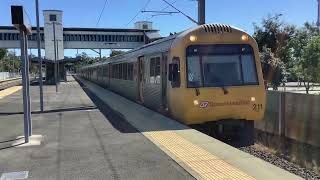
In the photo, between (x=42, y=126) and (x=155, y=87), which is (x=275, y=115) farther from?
(x=42, y=126)

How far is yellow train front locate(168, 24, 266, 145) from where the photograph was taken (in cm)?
1226

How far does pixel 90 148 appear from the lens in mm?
9234

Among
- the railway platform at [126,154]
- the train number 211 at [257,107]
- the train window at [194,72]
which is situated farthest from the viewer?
the train number 211 at [257,107]

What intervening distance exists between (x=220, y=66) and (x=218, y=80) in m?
0.37

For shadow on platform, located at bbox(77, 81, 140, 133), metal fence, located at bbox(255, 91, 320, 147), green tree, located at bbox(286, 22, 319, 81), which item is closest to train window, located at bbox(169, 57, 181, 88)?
shadow on platform, located at bbox(77, 81, 140, 133)

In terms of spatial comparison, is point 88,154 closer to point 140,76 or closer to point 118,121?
point 118,121

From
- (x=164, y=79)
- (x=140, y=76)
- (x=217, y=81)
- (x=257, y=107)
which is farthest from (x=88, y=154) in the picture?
(x=140, y=76)

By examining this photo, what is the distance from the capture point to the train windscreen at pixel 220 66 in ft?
40.7

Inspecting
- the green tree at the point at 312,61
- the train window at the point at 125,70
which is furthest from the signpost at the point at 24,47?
the green tree at the point at 312,61

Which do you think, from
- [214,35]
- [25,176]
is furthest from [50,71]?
[25,176]

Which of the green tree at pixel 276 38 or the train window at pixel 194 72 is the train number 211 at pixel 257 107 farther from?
the green tree at pixel 276 38

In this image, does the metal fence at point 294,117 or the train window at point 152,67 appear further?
the train window at point 152,67

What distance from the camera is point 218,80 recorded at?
1248cm

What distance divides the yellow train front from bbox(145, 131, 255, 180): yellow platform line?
1.88m
